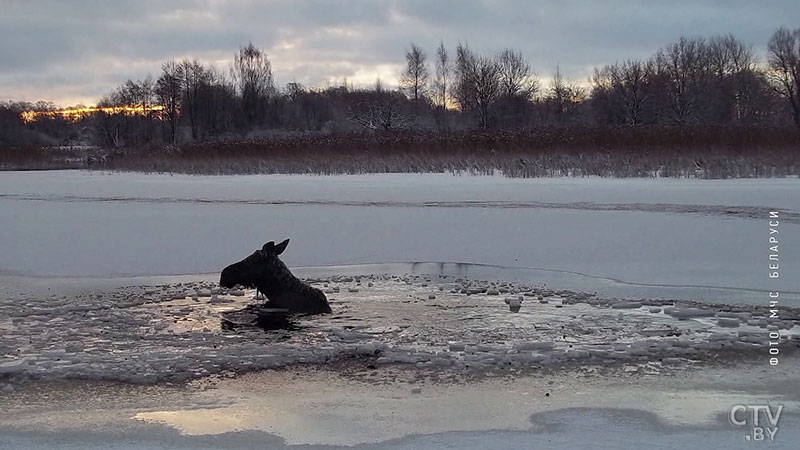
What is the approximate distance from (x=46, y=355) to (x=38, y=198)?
1756 centimetres

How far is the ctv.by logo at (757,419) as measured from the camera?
4668mm

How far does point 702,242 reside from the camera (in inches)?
512

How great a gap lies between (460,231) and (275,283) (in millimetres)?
6578

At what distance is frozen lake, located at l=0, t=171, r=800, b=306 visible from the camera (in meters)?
11.5

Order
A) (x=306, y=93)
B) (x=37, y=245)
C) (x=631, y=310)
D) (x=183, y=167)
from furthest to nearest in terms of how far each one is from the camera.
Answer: (x=306, y=93) → (x=183, y=167) → (x=37, y=245) → (x=631, y=310)

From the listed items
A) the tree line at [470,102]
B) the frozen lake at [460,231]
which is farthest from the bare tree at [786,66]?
the frozen lake at [460,231]

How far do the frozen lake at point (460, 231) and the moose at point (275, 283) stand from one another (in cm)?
273

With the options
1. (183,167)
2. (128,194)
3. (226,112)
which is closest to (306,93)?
(226,112)

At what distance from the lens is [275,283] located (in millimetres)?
8969

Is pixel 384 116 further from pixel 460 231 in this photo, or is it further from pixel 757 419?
pixel 757 419

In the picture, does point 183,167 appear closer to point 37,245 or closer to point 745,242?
point 37,245

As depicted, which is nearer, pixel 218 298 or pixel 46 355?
pixel 46 355

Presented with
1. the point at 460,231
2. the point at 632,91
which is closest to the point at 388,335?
the point at 460,231

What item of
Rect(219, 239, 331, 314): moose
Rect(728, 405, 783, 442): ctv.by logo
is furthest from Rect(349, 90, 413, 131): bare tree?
Rect(728, 405, 783, 442): ctv.by logo
